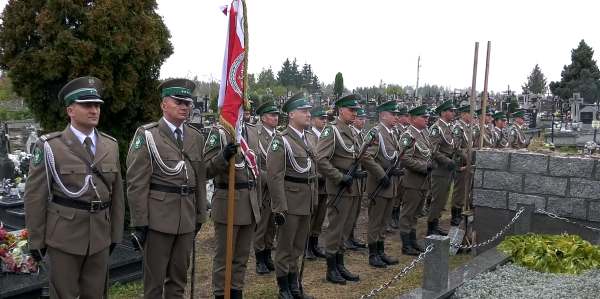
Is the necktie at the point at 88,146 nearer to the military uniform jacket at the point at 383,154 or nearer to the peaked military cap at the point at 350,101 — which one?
the peaked military cap at the point at 350,101

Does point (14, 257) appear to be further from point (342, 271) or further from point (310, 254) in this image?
point (310, 254)

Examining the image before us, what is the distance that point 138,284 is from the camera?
5.91 m

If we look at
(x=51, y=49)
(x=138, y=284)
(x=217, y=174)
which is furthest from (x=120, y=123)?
(x=217, y=174)

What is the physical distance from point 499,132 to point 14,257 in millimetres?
10339

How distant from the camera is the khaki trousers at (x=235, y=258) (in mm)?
4891

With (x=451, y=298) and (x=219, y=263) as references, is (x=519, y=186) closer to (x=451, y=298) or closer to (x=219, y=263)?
(x=451, y=298)

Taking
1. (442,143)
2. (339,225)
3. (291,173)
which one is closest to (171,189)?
(291,173)

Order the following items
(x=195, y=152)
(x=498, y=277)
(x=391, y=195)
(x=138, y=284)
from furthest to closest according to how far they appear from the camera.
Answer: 1. (x=391, y=195)
2. (x=138, y=284)
3. (x=498, y=277)
4. (x=195, y=152)

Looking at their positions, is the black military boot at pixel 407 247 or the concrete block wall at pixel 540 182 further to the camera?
the black military boot at pixel 407 247

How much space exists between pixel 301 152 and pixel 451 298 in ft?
6.68

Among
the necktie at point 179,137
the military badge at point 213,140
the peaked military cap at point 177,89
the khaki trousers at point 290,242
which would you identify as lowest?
the khaki trousers at point 290,242

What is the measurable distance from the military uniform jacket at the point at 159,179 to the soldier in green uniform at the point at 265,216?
2.47 m

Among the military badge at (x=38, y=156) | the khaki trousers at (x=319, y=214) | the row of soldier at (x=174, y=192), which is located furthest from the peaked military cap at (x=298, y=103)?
the military badge at (x=38, y=156)

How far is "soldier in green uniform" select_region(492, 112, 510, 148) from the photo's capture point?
1172 centimetres
